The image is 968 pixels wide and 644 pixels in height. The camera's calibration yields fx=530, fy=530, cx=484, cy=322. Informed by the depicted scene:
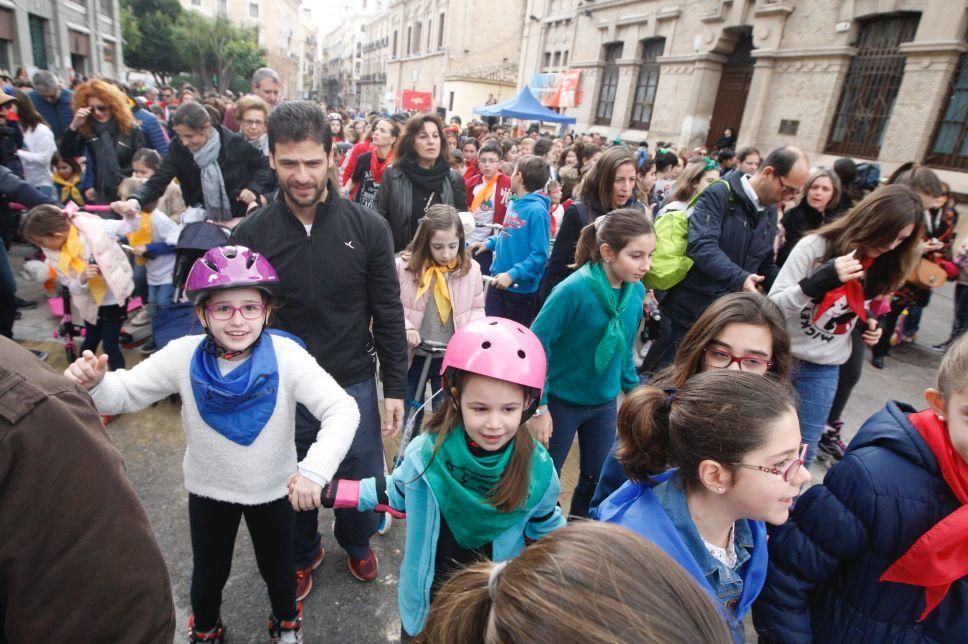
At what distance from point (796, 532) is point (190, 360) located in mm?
2245

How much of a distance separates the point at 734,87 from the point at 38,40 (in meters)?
27.4

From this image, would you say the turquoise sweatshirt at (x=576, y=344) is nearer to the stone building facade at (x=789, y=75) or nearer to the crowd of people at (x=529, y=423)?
the crowd of people at (x=529, y=423)

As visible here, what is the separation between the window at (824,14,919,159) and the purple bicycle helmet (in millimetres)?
14828

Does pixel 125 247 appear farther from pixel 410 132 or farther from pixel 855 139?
pixel 855 139

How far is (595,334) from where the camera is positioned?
9.39 feet

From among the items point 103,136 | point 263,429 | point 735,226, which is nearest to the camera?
point 263,429

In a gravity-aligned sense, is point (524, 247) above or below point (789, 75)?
below

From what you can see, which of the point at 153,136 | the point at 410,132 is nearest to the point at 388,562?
the point at 410,132

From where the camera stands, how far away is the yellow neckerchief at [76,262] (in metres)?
3.85

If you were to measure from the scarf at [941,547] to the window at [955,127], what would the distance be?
42.6 ft

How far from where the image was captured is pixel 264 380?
2.00 meters

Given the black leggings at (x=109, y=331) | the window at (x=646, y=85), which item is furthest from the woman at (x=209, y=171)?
the window at (x=646, y=85)

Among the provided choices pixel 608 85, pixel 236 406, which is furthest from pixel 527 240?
pixel 608 85

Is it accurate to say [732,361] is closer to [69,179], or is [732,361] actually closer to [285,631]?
[285,631]
